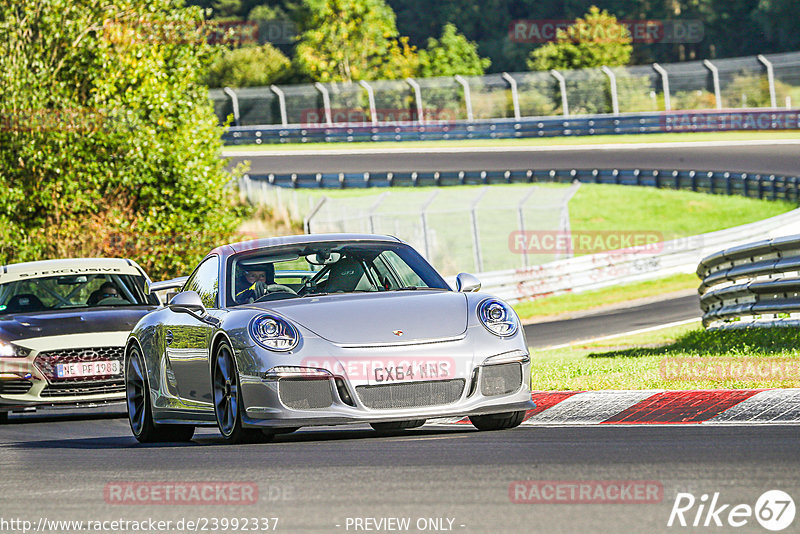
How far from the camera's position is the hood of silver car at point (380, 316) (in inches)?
316

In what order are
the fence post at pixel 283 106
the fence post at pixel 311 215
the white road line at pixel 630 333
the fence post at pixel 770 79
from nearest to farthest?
1. the white road line at pixel 630 333
2. the fence post at pixel 311 215
3. the fence post at pixel 770 79
4. the fence post at pixel 283 106

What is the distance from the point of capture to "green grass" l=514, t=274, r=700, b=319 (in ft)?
87.8

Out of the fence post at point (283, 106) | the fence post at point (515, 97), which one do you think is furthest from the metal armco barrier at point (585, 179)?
the fence post at point (283, 106)

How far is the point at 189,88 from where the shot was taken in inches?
1110

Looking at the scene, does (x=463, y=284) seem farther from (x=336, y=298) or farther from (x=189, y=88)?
(x=189, y=88)

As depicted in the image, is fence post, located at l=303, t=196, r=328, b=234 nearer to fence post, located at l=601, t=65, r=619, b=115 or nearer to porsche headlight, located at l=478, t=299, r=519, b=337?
porsche headlight, located at l=478, t=299, r=519, b=337

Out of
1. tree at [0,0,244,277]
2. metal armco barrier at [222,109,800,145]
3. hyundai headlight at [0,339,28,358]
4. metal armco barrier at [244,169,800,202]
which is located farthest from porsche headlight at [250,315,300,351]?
metal armco barrier at [222,109,800,145]

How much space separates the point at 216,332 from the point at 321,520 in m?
3.41

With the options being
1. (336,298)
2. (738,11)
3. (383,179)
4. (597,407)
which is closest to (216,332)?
(336,298)

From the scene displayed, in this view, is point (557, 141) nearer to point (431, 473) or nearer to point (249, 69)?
point (249, 69)

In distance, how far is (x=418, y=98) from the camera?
5125 centimetres

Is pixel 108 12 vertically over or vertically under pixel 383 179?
over

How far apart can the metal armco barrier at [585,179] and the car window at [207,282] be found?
2746 centimetres

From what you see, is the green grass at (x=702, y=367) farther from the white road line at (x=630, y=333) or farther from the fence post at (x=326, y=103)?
the fence post at (x=326, y=103)
